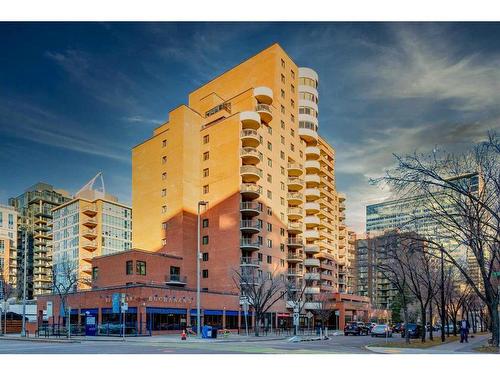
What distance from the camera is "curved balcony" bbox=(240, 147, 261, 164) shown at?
58.9 m

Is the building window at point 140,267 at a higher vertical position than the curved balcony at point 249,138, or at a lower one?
lower

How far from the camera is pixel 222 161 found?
60188 millimetres

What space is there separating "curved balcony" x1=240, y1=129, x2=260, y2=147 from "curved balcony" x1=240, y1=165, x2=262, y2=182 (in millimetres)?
2738

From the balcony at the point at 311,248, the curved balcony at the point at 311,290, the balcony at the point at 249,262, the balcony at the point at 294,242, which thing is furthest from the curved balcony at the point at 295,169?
the curved balcony at the point at 311,290

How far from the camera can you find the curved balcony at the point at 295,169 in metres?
68.3

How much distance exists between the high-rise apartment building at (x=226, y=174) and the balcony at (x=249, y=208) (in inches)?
4.5

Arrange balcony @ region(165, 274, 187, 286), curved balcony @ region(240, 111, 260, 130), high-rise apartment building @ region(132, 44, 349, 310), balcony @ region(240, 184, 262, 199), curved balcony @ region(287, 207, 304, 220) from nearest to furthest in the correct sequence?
balcony @ region(165, 274, 187, 286) → curved balcony @ region(240, 111, 260, 130) → high-rise apartment building @ region(132, 44, 349, 310) → balcony @ region(240, 184, 262, 199) → curved balcony @ region(287, 207, 304, 220)

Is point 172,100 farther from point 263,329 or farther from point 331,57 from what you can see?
point 263,329

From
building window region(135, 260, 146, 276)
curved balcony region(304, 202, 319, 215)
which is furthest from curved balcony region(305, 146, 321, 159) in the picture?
building window region(135, 260, 146, 276)

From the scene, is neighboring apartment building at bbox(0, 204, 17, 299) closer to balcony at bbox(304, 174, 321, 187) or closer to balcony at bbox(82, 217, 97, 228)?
balcony at bbox(82, 217, 97, 228)

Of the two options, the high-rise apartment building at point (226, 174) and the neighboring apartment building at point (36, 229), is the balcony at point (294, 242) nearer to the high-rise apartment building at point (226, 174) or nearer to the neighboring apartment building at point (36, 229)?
the high-rise apartment building at point (226, 174)

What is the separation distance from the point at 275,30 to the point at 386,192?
8306 mm

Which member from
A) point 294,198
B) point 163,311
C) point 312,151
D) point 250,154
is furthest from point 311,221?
point 163,311

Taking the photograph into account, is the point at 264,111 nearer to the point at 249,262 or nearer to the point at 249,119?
the point at 249,119
